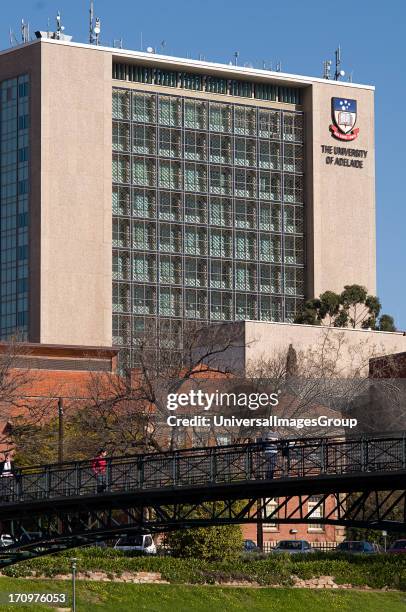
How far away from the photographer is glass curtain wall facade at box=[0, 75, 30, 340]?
564ft

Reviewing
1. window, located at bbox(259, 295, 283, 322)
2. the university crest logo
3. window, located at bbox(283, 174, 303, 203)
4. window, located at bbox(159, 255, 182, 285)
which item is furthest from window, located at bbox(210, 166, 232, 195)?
the university crest logo

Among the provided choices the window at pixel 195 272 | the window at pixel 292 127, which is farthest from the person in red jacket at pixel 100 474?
the window at pixel 292 127

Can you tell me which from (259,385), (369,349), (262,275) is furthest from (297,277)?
(259,385)

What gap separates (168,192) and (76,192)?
12648 millimetres

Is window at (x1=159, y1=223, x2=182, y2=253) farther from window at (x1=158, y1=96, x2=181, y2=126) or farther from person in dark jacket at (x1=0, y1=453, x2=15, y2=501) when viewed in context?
person in dark jacket at (x1=0, y1=453, x2=15, y2=501)

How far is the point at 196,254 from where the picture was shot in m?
184

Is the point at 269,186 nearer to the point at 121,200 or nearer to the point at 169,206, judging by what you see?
the point at 169,206

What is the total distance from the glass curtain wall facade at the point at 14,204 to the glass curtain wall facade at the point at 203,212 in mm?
10239

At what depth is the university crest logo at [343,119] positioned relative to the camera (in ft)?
617

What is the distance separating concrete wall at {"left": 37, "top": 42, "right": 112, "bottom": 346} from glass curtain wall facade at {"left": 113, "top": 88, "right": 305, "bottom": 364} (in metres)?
3.47

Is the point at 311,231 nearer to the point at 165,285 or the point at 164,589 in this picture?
the point at 165,285

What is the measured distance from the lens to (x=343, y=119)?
7411 inches

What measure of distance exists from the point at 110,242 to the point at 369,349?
44.2m

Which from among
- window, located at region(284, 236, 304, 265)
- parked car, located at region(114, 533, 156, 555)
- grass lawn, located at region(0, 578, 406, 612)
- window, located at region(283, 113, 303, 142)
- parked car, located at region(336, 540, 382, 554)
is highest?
window, located at region(283, 113, 303, 142)
